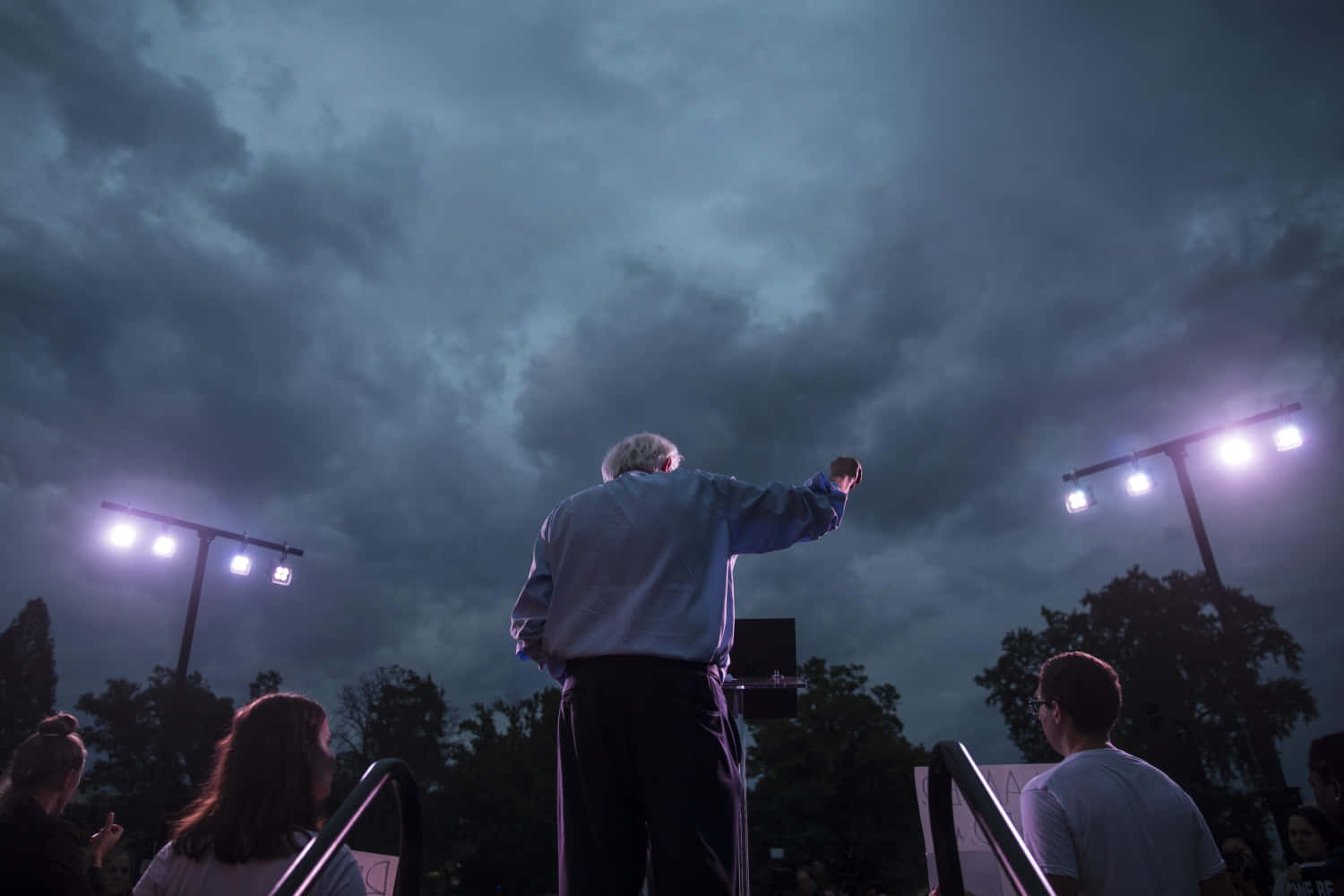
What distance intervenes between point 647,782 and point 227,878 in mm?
1257

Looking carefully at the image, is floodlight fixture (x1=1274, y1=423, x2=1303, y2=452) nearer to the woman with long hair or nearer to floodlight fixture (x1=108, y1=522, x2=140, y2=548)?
the woman with long hair

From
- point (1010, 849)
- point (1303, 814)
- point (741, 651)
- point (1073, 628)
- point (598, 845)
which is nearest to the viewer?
point (1010, 849)

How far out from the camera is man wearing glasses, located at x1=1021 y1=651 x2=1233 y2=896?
2.53 metres

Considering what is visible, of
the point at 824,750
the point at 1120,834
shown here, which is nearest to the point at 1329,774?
the point at 1120,834

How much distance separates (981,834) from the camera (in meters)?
4.15

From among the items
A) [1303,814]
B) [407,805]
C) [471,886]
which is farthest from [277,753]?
[471,886]

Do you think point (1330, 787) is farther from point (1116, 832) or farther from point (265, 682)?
point (265, 682)

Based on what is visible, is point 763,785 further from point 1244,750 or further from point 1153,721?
point 1153,721

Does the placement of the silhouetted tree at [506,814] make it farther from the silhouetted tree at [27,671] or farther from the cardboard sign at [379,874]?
the cardboard sign at [379,874]

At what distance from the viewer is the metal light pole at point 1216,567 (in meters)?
9.24

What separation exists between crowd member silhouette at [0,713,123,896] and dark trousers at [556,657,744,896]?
222cm

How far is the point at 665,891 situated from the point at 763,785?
34.4 m

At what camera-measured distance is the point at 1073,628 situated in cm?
3600

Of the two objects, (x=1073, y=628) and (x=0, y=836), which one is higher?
(x=1073, y=628)
